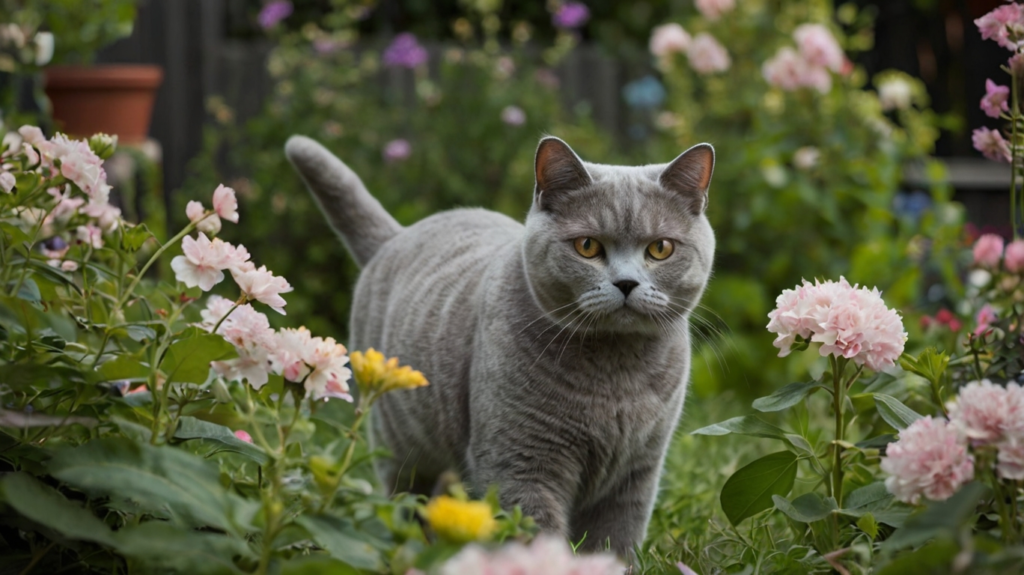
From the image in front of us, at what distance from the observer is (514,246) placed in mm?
2049

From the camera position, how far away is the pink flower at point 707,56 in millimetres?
4270

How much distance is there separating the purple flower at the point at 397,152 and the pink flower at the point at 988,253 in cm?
296

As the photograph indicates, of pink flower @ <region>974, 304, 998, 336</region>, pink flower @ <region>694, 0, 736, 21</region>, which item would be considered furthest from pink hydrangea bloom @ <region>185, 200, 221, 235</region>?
pink flower @ <region>694, 0, 736, 21</region>

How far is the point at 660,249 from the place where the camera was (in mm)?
1836

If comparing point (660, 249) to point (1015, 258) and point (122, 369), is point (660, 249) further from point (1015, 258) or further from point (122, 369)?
point (122, 369)

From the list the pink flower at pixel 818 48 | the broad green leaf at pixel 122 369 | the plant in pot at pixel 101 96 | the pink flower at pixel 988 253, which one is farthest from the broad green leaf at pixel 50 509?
the pink flower at pixel 818 48

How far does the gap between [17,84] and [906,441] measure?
114 inches

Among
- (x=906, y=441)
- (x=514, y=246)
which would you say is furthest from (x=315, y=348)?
(x=514, y=246)

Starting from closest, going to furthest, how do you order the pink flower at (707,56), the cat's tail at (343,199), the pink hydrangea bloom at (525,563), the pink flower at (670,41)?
the pink hydrangea bloom at (525,563) → the cat's tail at (343,199) → the pink flower at (707,56) → the pink flower at (670,41)

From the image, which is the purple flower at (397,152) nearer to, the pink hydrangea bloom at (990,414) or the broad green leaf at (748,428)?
the broad green leaf at (748,428)

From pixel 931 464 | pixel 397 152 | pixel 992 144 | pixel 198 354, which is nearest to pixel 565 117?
pixel 397 152

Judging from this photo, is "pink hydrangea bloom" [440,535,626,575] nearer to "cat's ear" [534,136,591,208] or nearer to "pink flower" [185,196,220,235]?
"pink flower" [185,196,220,235]

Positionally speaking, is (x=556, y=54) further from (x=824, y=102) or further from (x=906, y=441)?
(x=906, y=441)

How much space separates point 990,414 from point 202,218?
1.07 m
